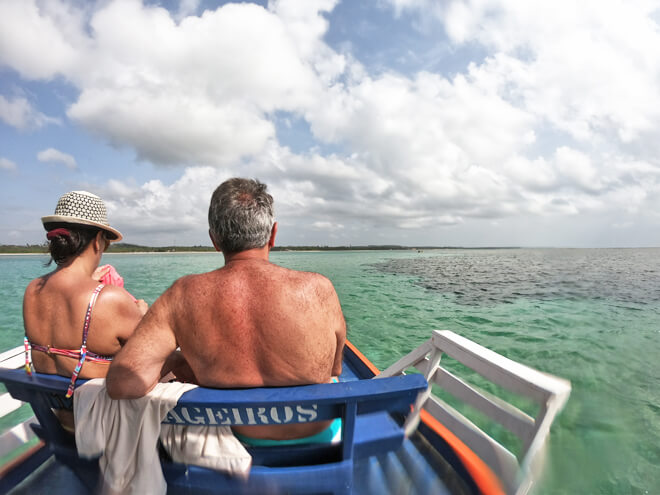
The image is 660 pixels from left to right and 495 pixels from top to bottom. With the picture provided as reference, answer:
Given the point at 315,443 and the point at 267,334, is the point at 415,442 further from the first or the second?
the point at 267,334

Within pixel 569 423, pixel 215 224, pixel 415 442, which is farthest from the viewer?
pixel 569 423

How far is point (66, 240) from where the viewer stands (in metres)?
2.05

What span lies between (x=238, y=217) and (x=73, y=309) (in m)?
1.28

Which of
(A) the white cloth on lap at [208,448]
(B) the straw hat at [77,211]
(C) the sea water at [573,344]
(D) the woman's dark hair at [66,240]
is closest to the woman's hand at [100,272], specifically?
(D) the woman's dark hair at [66,240]

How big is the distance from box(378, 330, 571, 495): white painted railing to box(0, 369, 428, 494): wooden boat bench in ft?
2.21

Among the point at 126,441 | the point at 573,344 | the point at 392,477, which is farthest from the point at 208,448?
the point at 573,344

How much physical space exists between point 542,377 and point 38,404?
8.93 ft

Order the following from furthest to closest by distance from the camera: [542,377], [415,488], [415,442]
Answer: [415,442] < [415,488] < [542,377]

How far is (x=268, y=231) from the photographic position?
1667mm

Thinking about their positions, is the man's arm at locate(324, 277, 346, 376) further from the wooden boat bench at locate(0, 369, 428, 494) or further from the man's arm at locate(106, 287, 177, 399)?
the man's arm at locate(106, 287, 177, 399)

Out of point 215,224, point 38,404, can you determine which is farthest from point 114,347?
point 215,224

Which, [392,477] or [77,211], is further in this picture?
[392,477]

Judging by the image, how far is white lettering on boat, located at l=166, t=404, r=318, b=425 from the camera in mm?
1310

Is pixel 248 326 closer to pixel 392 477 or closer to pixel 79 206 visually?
pixel 79 206
